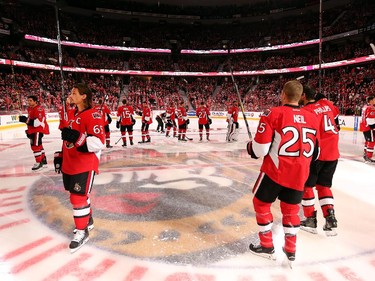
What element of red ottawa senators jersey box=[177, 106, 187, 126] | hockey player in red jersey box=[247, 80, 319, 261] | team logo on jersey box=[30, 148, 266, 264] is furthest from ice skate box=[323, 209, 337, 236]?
red ottawa senators jersey box=[177, 106, 187, 126]

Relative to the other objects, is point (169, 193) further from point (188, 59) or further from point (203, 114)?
point (188, 59)

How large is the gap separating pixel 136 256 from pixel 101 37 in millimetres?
33300

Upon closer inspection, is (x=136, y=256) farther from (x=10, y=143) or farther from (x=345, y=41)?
(x=345, y=41)

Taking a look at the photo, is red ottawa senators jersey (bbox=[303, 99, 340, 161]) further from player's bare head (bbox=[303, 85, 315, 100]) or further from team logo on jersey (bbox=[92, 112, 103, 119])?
team logo on jersey (bbox=[92, 112, 103, 119])

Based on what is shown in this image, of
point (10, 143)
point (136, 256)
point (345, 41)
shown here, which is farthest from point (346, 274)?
point (345, 41)

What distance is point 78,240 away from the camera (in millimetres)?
3131

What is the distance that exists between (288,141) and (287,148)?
0.07 m

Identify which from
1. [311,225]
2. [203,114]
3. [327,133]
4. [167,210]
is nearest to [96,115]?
[167,210]

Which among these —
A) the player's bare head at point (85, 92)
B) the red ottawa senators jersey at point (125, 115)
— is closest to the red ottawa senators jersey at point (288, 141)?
the player's bare head at point (85, 92)

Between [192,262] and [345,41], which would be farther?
[345,41]

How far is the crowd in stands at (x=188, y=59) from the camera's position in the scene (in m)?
24.0

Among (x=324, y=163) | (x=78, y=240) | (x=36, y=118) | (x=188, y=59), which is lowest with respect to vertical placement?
(x=78, y=240)

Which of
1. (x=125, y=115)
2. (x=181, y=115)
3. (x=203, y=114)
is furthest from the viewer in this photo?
(x=203, y=114)

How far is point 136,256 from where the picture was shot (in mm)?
2922
